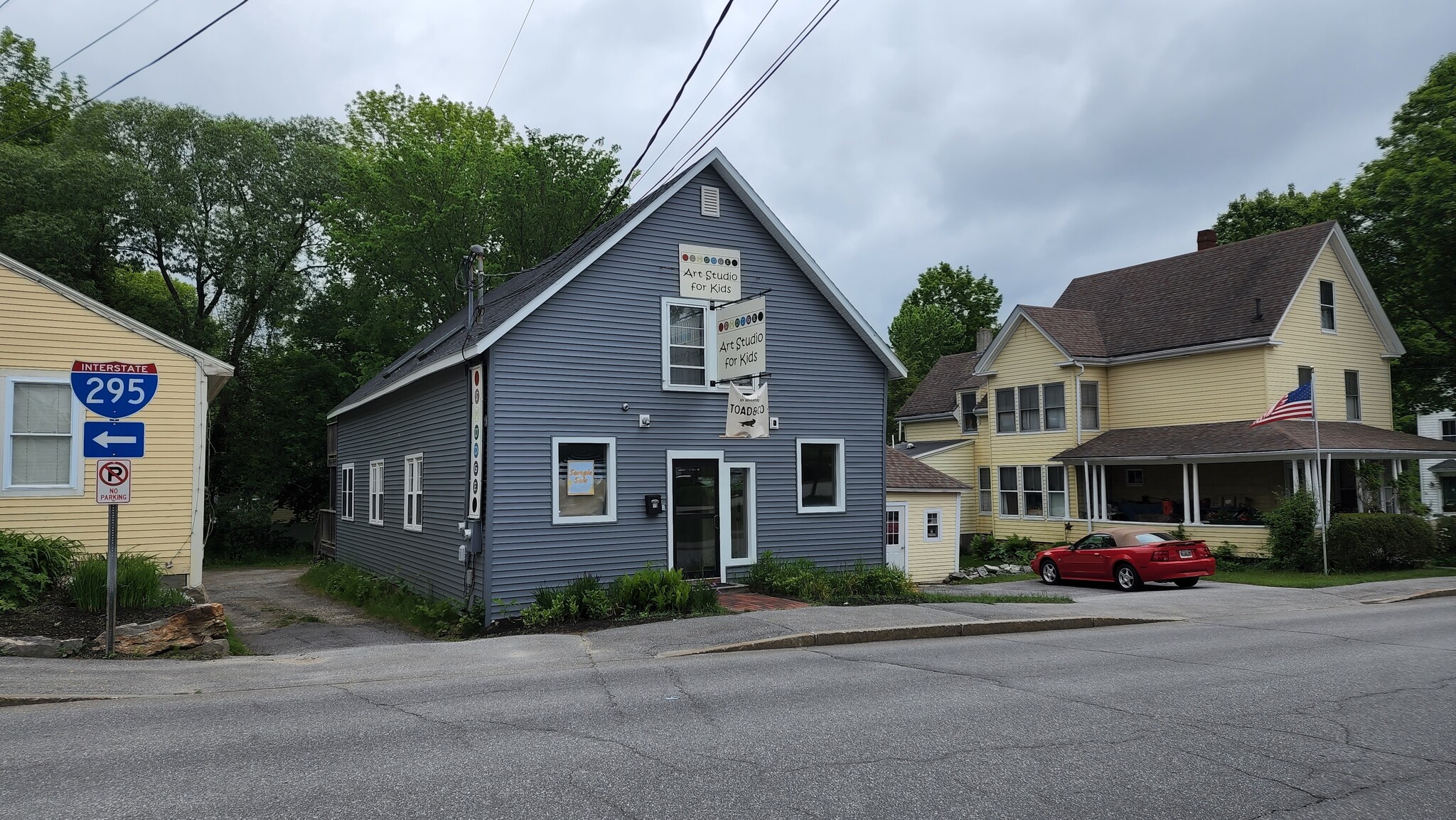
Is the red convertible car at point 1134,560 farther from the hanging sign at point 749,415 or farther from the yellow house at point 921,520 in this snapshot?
the hanging sign at point 749,415

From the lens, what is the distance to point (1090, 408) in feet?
105

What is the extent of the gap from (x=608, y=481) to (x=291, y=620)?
623 centimetres

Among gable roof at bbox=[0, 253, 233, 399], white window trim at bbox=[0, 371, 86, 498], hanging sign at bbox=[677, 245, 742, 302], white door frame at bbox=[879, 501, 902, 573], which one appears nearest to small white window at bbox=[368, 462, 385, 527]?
gable roof at bbox=[0, 253, 233, 399]

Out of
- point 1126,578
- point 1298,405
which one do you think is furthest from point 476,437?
point 1298,405

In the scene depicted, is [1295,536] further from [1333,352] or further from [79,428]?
[79,428]

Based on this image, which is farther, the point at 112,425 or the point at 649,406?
the point at 649,406

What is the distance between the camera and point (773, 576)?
16.5 m

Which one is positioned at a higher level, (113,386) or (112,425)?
(113,386)

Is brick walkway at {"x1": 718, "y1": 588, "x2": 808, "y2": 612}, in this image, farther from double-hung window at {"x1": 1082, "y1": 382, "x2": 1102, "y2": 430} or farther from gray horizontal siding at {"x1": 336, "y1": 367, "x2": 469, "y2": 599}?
double-hung window at {"x1": 1082, "y1": 382, "x2": 1102, "y2": 430}

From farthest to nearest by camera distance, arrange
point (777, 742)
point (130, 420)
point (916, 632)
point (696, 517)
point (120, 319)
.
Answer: point (696, 517), point (120, 319), point (130, 420), point (916, 632), point (777, 742)

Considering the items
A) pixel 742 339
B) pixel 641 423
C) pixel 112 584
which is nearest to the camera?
pixel 112 584

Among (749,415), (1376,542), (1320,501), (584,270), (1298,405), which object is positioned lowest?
(1376,542)

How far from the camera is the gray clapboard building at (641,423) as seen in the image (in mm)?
14664

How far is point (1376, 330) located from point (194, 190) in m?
40.5
